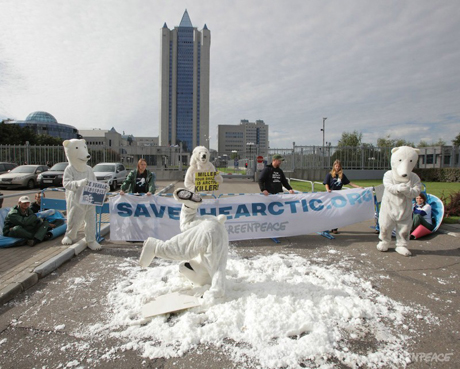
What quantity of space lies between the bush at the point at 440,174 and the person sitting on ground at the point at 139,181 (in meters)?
21.1

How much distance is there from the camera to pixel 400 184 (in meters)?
5.29

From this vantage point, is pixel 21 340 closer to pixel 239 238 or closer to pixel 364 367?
pixel 364 367

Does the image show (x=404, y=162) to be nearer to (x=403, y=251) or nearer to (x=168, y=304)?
(x=403, y=251)

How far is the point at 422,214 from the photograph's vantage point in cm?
671

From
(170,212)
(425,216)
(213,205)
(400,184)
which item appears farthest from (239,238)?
(425,216)

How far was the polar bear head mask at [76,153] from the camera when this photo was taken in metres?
5.65

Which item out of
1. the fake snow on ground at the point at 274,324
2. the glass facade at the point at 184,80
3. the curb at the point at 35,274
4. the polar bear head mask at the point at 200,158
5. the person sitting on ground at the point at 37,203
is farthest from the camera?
the glass facade at the point at 184,80

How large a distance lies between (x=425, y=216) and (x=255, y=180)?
16.8m

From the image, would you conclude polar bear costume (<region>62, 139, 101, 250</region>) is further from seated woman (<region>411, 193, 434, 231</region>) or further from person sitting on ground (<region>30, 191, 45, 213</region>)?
seated woman (<region>411, 193, 434, 231</region>)

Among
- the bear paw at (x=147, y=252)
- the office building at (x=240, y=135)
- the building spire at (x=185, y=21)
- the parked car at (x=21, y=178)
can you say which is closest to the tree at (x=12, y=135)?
the parked car at (x=21, y=178)

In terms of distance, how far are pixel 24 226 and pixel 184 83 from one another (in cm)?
11379

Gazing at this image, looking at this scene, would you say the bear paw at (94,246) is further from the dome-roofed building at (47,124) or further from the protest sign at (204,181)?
the dome-roofed building at (47,124)

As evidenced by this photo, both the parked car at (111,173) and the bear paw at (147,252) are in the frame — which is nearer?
the bear paw at (147,252)

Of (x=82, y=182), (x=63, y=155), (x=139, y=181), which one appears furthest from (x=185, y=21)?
(x=82, y=182)
